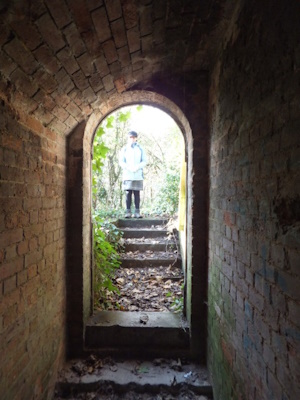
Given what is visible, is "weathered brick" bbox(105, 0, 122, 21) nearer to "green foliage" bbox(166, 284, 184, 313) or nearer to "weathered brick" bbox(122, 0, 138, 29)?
"weathered brick" bbox(122, 0, 138, 29)

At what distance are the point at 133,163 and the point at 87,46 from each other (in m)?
4.90

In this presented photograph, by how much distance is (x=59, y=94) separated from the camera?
7.55 feet

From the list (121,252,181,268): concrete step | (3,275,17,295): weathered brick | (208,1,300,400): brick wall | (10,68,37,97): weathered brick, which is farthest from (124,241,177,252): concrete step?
(10,68,37,97): weathered brick

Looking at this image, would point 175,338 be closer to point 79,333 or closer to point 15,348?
point 79,333

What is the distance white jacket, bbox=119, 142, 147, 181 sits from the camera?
683 cm

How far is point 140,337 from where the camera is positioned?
3328mm

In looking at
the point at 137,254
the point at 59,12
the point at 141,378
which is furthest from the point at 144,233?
the point at 59,12

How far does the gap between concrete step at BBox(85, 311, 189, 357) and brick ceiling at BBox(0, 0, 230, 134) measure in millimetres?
2452

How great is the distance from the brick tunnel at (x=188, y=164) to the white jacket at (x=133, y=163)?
3314 millimetres

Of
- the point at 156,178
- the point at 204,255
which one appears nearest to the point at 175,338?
the point at 204,255

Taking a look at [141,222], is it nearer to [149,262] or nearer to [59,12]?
[149,262]

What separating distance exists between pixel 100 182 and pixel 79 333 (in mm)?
6942

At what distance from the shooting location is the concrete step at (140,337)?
10.8 ft

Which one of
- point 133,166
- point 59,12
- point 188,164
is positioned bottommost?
point 188,164
